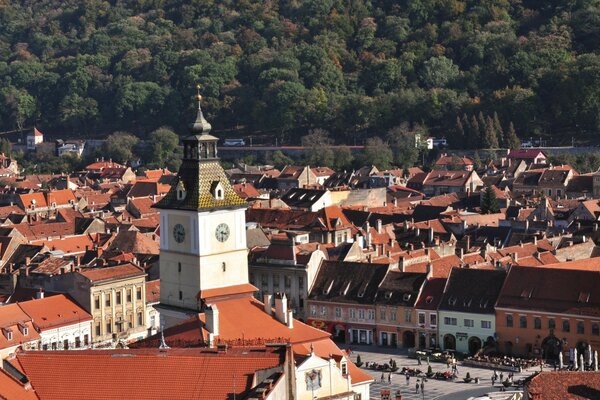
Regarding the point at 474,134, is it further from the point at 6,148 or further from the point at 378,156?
the point at 6,148

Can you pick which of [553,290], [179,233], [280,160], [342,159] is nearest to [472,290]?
[553,290]

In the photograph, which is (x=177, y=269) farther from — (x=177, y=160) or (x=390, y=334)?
(x=177, y=160)

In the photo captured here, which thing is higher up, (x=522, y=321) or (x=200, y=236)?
(x=200, y=236)

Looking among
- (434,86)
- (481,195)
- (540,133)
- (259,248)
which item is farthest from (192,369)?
(434,86)

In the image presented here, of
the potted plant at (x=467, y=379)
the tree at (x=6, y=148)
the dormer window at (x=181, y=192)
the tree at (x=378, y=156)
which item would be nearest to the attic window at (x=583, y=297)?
the potted plant at (x=467, y=379)

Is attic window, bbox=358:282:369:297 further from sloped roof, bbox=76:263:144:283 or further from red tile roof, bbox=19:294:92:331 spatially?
red tile roof, bbox=19:294:92:331
